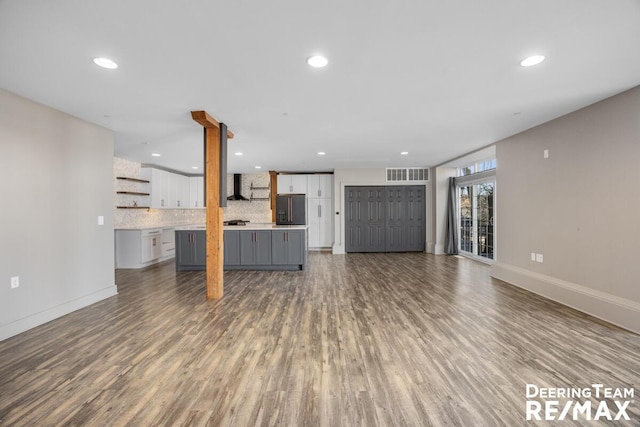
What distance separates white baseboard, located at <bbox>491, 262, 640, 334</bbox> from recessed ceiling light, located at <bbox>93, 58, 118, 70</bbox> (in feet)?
18.3

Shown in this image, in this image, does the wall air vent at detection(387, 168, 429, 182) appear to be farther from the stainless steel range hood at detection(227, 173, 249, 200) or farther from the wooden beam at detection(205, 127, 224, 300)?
the wooden beam at detection(205, 127, 224, 300)

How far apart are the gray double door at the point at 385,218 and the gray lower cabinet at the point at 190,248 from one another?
430 cm

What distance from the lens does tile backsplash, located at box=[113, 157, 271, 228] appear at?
686 cm

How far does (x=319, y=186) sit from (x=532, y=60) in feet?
23.0

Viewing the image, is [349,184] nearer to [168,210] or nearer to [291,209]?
[291,209]

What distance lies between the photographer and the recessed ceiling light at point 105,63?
237 centimetres

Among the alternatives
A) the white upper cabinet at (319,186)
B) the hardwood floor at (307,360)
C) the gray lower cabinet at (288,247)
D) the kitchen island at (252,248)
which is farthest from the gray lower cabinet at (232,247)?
the white upper cabinet at (319,186)

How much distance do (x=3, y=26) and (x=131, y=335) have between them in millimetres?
2735

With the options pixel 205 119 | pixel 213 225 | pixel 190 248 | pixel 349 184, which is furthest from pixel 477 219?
pixel 190 248

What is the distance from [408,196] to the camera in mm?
8734

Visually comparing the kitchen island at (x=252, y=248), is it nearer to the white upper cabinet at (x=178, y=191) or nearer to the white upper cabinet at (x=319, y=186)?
the white upper cabinet at (x=178, y=191)

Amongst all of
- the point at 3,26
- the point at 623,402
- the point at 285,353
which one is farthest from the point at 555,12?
the point at 3,26

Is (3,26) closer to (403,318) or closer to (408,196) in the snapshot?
(403,318)

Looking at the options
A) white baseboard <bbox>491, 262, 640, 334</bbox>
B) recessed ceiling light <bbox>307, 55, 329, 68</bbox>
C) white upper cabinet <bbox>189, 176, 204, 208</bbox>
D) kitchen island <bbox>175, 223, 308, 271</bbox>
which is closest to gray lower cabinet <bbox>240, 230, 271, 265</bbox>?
kitchen island <bbox>175, 223, 308, 271</bbox>
